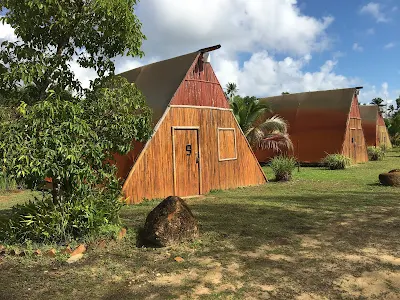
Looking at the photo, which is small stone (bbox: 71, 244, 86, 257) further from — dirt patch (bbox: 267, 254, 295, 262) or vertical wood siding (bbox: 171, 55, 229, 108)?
vertical wood siding (bbox: 171, 55, 229, 108)

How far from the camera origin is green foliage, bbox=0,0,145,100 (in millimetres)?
6031

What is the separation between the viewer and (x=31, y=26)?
6.12 m

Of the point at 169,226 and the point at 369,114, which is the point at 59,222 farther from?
the point at 369,114

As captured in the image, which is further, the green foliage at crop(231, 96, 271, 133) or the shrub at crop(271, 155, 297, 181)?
the green foliage at crop(231, 96, 271, 133)

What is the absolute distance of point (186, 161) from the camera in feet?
38.8

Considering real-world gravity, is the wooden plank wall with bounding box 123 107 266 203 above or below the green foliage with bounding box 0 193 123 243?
above

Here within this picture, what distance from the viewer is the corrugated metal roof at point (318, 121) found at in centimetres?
2362

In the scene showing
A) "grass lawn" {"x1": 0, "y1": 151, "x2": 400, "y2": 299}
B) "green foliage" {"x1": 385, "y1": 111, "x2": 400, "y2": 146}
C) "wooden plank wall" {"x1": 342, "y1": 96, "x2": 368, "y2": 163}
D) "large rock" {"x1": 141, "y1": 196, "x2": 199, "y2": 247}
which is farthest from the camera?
"green foliage" {"x1": 385, "y1": 111, "x2": 400, "y2": 146}

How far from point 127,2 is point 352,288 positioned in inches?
222

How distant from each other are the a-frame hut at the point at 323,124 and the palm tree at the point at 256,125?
3.09 m

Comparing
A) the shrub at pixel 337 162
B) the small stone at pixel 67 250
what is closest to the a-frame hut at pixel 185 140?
the small stone at pixel 67 250

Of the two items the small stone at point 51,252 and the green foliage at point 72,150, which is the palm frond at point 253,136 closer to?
the green foliage at point 72,150

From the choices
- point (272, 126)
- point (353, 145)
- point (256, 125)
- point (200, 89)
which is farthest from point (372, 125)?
point (200, 89)

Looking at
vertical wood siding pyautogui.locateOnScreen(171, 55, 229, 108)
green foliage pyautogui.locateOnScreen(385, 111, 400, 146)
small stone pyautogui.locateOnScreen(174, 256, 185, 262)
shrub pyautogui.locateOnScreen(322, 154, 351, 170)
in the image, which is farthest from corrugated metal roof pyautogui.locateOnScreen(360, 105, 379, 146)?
small stone pyautogui.locateOnScreen(174, 256, 185, 262)
